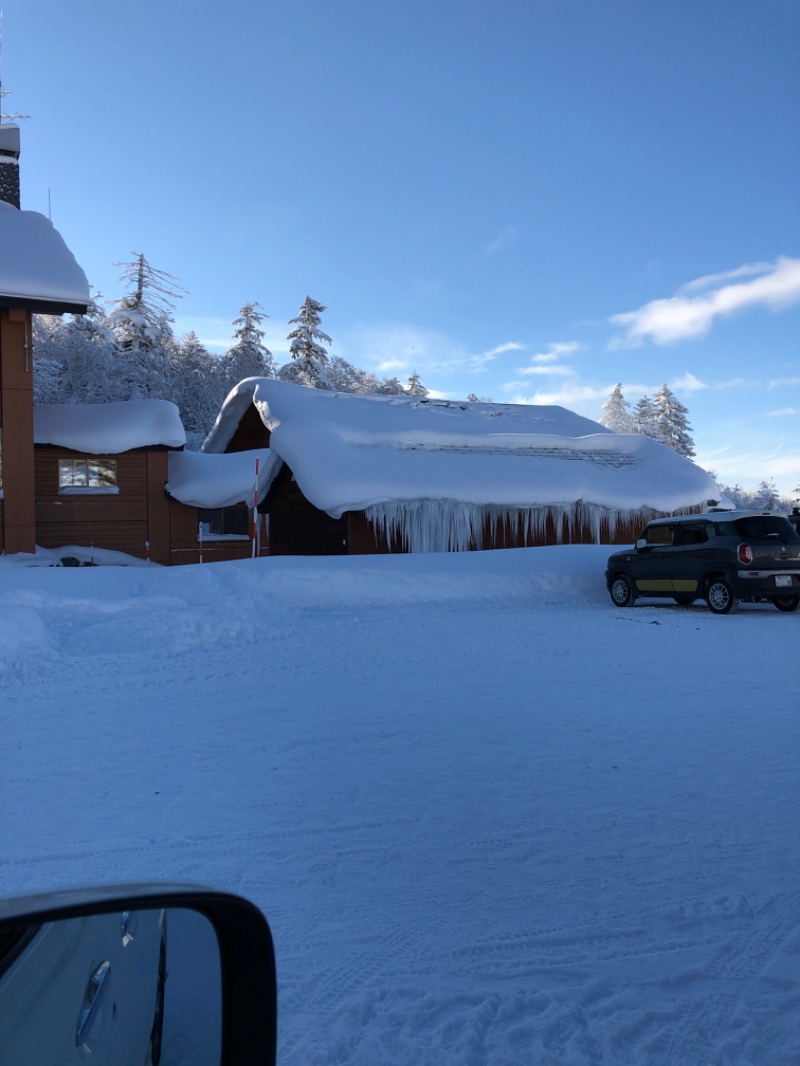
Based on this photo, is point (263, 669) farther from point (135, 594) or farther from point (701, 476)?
point (701, 476)

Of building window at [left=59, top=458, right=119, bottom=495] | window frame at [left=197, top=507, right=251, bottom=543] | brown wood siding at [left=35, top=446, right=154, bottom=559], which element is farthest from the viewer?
window frame at [left=197, top=507, right=251, bottom=543]

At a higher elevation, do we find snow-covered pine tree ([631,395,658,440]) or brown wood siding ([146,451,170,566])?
snow-covered pine tree ([631,395,658,440])

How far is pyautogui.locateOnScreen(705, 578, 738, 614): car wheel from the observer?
1331cm

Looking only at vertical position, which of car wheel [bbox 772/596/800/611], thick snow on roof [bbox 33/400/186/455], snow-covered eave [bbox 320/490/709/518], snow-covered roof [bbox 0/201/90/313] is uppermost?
snow-covered roof [bbox 0/201/90/313]

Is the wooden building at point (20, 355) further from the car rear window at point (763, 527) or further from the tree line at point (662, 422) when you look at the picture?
the tree line at point (662, 422)

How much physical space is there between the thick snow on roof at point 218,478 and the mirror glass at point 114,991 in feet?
71.2

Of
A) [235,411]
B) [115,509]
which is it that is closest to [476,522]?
[235,411]

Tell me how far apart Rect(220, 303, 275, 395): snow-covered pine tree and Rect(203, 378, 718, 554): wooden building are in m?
21.8

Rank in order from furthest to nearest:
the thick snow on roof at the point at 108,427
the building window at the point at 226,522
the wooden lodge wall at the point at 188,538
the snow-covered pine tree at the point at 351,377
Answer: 1. the snow-covered pine tree at the point at 351,377
2. the building window at the point at 226,522
3. the wooden lodge wall at the point at 188,538
4. the thick snow on roof at the point at 108,427

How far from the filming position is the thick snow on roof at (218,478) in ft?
77.2

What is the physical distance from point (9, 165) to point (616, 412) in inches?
1774

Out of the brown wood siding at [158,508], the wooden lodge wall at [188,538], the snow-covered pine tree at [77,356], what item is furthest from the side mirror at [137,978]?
the snow-covered pine tree at [77,356]

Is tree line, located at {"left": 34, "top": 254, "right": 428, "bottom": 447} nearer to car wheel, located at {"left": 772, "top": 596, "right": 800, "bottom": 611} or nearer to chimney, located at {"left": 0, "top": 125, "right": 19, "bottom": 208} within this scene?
chimney, located at {"left": 0, "top": 125, "right": 19, "bottom": 208}

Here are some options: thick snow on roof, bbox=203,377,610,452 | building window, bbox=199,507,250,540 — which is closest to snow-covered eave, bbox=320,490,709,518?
thick snow on roof, bbox=203,377,610,452
